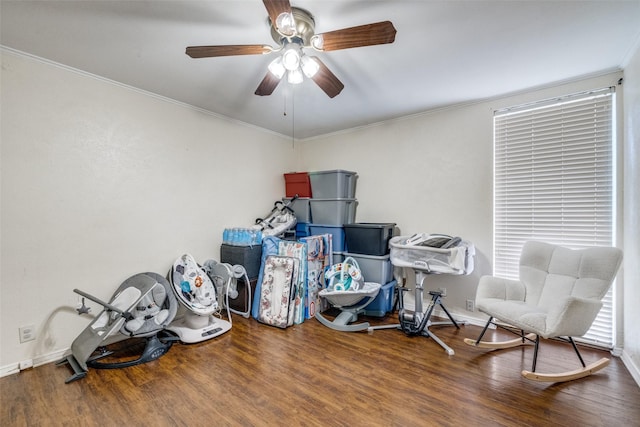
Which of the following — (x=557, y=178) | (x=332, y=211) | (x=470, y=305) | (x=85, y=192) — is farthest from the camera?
(x=332, y=211)

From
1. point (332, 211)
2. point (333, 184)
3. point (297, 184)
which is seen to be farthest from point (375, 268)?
point (297, 184)

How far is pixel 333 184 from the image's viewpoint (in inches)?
139

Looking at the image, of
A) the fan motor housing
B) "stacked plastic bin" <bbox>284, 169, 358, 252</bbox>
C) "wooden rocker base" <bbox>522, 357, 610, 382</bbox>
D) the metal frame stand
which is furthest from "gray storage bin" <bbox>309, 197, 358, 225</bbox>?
"wooden rocker base" <bbox>522, 357, 610, 382</bbox>

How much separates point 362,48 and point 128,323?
2830mm

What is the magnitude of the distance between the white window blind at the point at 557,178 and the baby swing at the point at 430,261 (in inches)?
23.4

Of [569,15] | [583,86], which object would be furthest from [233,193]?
Answer: [583,86]

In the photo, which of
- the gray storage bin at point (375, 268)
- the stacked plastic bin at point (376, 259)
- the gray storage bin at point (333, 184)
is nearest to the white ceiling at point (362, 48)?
the gray storage bin at point (333, 184)

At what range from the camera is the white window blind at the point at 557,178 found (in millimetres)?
2346

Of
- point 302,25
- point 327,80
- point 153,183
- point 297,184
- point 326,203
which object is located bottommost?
point 326,203

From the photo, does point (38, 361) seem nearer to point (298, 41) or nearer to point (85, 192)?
point (85, 192)

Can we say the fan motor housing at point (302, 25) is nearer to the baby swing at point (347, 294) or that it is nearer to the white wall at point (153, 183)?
the white wall at point (153, 183)

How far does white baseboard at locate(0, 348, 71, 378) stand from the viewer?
1.98 m

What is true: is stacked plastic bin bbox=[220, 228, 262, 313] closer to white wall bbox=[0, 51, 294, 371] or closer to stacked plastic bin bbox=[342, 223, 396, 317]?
white wall bbox=[0, 51, 294, 371]

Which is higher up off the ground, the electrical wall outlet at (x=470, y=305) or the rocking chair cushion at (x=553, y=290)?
the rocking chair cushion at (x=553, y=290)
